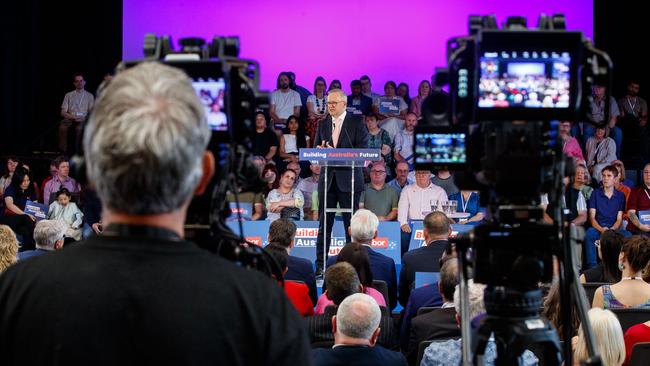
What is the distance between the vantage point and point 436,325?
4.27 metres

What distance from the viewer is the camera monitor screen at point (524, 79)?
2.54m

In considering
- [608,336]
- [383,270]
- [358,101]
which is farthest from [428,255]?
[358,101]

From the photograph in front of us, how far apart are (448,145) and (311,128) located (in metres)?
9.27

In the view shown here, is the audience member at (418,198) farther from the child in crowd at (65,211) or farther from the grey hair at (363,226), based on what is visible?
the child in crowd at (65,211)

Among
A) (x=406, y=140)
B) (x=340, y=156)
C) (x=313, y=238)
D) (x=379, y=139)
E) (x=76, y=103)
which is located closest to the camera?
(x=340, y=156)

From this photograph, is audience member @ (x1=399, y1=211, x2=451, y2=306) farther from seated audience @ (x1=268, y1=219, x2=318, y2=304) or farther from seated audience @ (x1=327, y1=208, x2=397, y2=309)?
seated audience @ (x1=268, y1=219, x2=318, y2=304)

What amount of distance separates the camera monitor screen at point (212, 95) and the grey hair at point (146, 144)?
95cm

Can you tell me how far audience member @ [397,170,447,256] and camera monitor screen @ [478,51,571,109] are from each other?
21.4 ft

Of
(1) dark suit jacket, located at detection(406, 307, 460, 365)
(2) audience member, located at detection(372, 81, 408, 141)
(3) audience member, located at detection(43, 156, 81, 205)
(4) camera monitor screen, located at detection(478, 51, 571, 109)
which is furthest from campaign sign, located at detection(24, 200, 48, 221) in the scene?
(4) camera monitor screen, located at detection(478, 51, 571, 109)

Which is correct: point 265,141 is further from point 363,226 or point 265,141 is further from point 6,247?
point 6,247

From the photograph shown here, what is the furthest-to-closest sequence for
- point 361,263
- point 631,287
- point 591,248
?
Result: 1. point 591,248
2. point 361,263
3. point 631,287

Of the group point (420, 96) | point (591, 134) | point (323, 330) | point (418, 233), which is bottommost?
point (323, 330)

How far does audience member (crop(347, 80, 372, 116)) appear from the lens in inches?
482

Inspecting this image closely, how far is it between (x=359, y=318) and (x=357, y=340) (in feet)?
0.31
